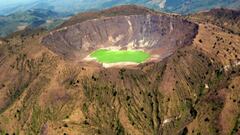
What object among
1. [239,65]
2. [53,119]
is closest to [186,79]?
[239,65]

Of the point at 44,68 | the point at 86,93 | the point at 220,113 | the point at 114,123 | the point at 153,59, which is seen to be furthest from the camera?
the point at 153,59

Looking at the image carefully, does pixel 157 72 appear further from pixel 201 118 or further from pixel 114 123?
pixel 201 118

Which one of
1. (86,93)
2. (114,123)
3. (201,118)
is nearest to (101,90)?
(86,93)

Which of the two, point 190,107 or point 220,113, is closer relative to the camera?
point 220,113

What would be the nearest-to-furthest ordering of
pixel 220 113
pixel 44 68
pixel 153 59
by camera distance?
pixel 220 113 < pixel 44 68 < pixel 153 59

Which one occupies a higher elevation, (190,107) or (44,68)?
(44,68)

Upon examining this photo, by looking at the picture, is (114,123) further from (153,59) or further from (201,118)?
(153,59)

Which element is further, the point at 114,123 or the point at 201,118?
the point at 114,123
